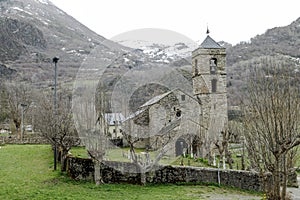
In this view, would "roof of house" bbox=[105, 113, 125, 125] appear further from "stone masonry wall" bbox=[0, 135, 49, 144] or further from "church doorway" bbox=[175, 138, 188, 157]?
"stone masonry wall" bbox=[0, 135, 49, 144]

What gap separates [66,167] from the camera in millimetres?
16688

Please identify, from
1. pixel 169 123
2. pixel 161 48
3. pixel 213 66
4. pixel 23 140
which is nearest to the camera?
pixel 161 48

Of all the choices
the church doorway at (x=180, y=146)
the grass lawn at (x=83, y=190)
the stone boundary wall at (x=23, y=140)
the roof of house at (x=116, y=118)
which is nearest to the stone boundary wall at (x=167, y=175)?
the grass lawn at (x=83, y=190)

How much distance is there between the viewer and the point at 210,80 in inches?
1113

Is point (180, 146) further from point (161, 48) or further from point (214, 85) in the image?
point (161, 48)

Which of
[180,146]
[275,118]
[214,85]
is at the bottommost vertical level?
[180,146]

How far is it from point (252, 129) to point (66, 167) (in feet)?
35.3

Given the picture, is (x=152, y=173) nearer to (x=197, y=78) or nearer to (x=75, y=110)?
(x=75, y=110)

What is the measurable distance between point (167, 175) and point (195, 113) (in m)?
10.9

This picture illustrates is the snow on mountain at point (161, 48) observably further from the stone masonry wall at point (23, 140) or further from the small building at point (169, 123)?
the stone masonry wall at point (23, 140)

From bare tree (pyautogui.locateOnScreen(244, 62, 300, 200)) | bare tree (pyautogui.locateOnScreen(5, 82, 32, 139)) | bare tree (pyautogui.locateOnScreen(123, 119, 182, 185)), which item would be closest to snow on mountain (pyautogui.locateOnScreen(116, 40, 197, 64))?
bare tree (pyautogui.locateOnScreen(244, 62, 300, 200))

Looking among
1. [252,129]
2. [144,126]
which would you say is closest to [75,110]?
[144,126]

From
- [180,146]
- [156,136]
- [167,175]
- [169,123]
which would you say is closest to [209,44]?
[169,123]

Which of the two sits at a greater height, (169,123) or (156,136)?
(169,123)
